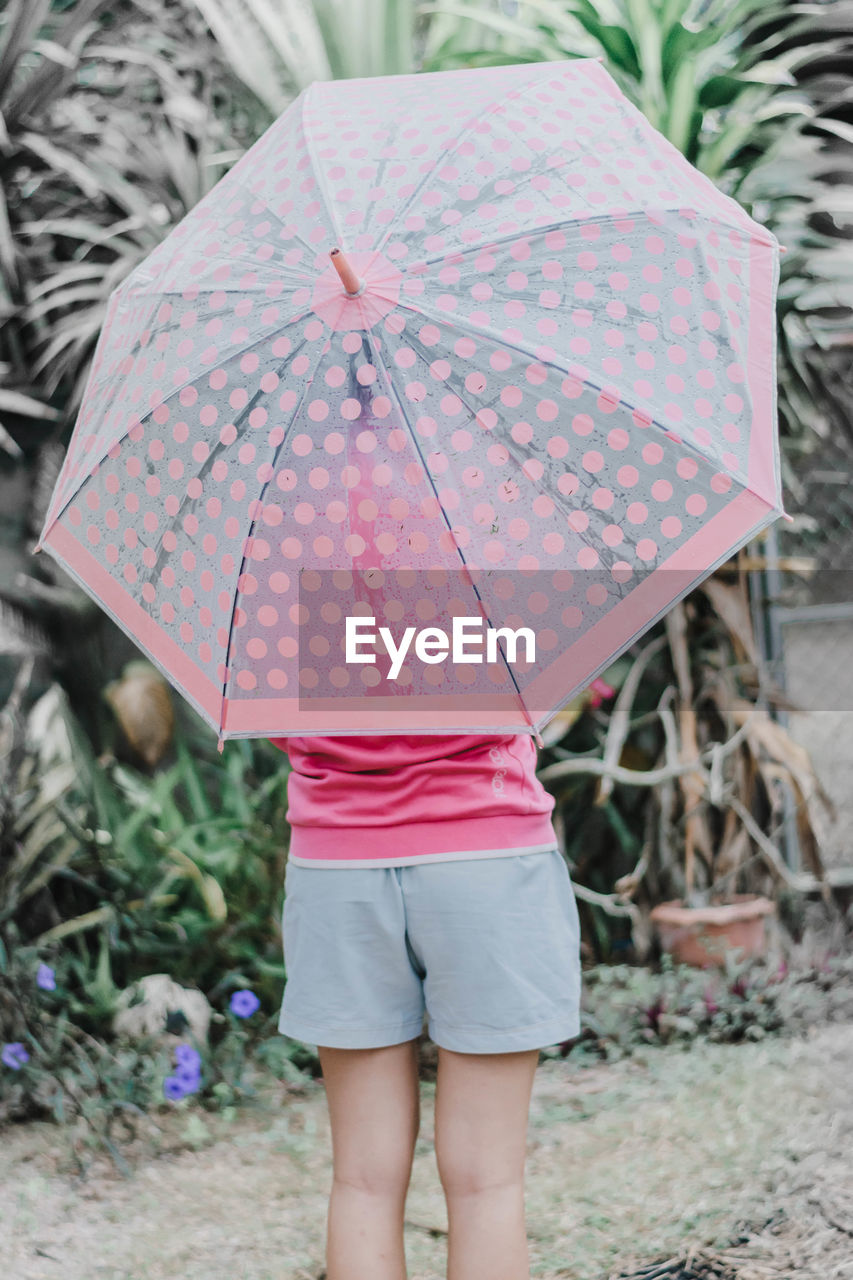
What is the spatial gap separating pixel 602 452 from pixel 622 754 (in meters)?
2.15

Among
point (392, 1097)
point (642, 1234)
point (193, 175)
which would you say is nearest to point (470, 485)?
point (392, 1097)

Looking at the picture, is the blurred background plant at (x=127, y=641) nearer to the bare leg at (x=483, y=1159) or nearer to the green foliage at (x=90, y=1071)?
the green foliage at (x=90, y=1071)

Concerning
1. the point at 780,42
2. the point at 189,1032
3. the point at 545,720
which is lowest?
the point at 189,1032

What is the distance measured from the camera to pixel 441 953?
1435 millimetres

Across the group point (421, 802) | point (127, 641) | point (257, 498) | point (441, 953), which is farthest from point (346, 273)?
point (127, 641)

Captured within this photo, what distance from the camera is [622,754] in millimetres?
3404

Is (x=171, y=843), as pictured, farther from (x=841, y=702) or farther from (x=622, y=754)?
(x=841, y=702)

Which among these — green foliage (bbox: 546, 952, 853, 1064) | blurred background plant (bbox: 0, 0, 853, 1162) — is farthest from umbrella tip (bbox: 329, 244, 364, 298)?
green foliage (bbox: 546, 952, 853, 1064)

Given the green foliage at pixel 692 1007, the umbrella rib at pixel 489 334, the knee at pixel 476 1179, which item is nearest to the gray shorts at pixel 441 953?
the knee at pixel 476 1179

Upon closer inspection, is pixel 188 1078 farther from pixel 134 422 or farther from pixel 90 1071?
pixel 134 422

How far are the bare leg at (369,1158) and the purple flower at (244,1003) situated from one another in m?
1.36

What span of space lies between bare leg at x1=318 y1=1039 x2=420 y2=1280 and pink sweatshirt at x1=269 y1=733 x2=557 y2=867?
0.89 ft

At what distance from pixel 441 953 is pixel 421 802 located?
0.18 meters

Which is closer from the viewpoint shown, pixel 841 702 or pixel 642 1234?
pixel 642 1234
